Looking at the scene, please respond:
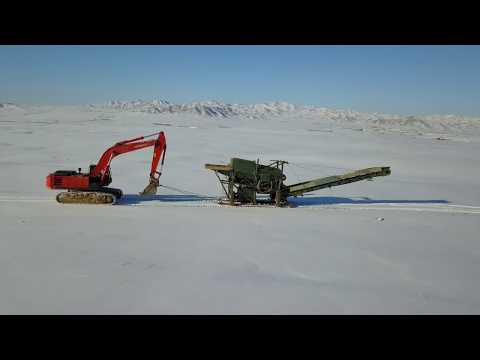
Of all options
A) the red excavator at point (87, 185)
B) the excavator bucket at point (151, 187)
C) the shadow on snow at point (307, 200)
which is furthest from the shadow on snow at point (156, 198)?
the red excavator at point (87, 185)

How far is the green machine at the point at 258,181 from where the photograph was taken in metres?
15.1

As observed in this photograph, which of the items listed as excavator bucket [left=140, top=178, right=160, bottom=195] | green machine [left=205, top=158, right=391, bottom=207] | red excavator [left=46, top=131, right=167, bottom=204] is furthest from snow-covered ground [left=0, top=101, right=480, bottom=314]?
green machine [left=205, top=158, right=391, bottom=207]

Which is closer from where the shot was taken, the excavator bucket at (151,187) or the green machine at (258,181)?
the green machine at (258,181)

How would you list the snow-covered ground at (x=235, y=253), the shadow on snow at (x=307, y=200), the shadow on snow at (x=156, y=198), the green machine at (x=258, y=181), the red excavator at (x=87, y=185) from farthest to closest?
the shadow on snow at (x=307, y=200), the shadow on snow at (x=156, y=198), the green machine at (x=258, y=181), the red excavator at (x=87, y=185), the snow-covered ground at (x=235, y=253)

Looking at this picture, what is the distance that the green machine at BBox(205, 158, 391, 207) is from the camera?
1505 cm

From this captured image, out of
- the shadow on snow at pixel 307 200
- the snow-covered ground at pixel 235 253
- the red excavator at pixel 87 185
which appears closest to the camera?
the snow-covered ground at pixel 235 253

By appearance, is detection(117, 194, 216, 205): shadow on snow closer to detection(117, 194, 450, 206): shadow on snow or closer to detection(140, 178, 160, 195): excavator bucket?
detection(117, 194, 450, 206): shadow on snow

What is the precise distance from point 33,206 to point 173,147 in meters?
22.7

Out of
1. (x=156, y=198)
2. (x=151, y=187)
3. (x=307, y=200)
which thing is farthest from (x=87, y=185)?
(x=307, y=200)

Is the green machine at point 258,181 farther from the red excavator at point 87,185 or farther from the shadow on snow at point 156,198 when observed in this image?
the red excavator at point 87,185

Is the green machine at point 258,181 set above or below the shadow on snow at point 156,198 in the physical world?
above

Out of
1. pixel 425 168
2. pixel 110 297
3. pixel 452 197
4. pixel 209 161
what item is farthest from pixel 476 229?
pixel 209 161

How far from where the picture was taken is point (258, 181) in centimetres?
1526

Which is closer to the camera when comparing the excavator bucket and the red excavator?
the red excavator
